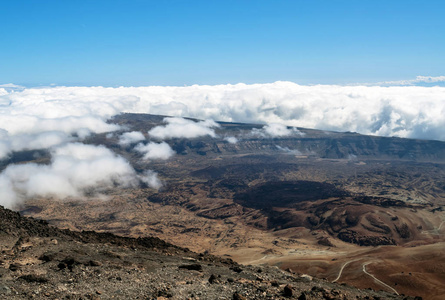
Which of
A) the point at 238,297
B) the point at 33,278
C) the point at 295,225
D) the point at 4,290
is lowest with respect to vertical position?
the point at 295,225

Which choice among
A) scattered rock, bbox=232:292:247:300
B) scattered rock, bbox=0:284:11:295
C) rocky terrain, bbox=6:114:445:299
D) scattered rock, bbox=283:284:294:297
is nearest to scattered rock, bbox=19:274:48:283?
scattered rock, bbox=0:284:11:295

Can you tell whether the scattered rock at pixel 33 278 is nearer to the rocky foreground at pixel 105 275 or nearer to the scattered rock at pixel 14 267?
the rocky foreground at pixel 105 275

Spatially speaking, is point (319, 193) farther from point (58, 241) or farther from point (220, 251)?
point (58, 241)

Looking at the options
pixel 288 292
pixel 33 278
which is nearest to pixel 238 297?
pixel 288 292

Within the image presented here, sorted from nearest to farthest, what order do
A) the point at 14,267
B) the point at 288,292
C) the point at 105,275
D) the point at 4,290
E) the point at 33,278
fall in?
the point at 4,290 → the point at 33,278 → the point at 14,267 → the point at 288,292 → the point at 105,275

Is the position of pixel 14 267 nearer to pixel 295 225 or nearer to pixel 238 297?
pixel 238 297

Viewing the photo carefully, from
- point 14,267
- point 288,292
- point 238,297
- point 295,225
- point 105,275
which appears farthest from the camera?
point 295,225

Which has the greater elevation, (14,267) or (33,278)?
(33,278)

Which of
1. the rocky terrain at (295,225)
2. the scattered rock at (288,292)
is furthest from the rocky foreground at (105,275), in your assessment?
the rocky terrain at (295,225)

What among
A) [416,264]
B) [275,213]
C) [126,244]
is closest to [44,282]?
[126,244]

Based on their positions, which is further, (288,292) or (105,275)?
(105,275)

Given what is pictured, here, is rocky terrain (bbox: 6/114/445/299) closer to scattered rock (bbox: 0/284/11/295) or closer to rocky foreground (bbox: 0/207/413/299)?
rocky foreground (bbox: 0/207/413/299)
